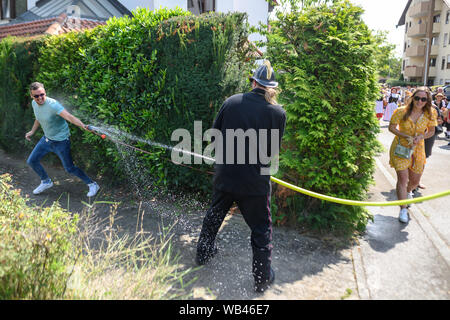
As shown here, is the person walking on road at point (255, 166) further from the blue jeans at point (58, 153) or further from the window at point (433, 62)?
the window at point (433, 62)

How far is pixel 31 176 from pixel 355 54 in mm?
6344

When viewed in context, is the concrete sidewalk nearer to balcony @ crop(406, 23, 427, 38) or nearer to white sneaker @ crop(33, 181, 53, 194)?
white sneaker @ crop(33, 181, 53, 194)

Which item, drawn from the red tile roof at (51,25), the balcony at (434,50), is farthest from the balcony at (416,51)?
the red tile roof at (51,25)

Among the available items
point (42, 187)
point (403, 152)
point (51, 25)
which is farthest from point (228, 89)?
point (51, 25)

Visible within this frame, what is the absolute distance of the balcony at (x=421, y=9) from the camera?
1732 inches

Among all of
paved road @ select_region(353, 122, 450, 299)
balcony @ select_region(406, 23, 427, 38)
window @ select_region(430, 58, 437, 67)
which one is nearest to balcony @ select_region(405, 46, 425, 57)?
window @ select_region(430, 58, 437, 67)

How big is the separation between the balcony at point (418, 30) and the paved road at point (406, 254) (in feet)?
155

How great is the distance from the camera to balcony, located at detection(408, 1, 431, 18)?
44.0m

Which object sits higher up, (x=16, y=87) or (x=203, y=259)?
(x=16, y=87)

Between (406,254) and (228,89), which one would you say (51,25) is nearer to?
(228,89)

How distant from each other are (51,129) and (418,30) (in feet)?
168

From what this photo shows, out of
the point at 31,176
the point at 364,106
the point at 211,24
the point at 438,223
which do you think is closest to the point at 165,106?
the point at 211,24

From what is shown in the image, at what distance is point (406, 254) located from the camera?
422 centimetres

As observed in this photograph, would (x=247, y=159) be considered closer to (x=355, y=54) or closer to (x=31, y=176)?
(x=355, y=54)
